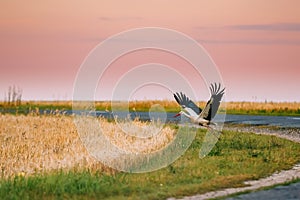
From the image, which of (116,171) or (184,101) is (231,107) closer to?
(184,101)

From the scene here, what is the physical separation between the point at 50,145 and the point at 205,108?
573 cm

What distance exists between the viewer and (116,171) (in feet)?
65.9

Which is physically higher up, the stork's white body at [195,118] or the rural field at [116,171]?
the stork's white body at [195,118]

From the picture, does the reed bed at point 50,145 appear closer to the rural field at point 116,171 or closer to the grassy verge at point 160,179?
the rural field at point 116,171

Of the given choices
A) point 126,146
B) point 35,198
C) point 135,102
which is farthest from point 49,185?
point 135,102

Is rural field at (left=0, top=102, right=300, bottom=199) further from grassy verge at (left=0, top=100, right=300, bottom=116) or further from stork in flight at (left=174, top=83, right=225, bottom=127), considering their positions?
grassy verge at (left=0, top=100, right=300, bottom=116)

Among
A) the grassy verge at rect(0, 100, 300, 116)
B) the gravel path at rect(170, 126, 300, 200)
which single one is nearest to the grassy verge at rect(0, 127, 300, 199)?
the gravel path at rect(170, 126, 300, 200)

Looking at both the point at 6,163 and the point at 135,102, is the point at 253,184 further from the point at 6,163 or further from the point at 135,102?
the point at 135,102

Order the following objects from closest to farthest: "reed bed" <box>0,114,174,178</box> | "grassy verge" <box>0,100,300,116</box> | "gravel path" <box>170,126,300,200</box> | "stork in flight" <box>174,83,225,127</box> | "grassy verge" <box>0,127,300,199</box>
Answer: "gravel path" <box>170,126,300,200</box> → "grassy verge" <box>0,127,300,199</box> → "reed bed" <box>0,114,174,178</box> → "stork in flight" <box>174,83,225,127</box> → "grassy verge" <box>0,100,300,116</box>

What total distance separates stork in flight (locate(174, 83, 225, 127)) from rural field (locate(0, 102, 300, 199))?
1.17 m

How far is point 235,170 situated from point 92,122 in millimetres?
12650

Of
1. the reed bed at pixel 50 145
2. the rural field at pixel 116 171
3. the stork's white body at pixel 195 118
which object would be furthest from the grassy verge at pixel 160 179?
the stork's white body at pixel 195 118

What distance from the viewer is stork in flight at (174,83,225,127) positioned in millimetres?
24766

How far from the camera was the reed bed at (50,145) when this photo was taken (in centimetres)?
1997
